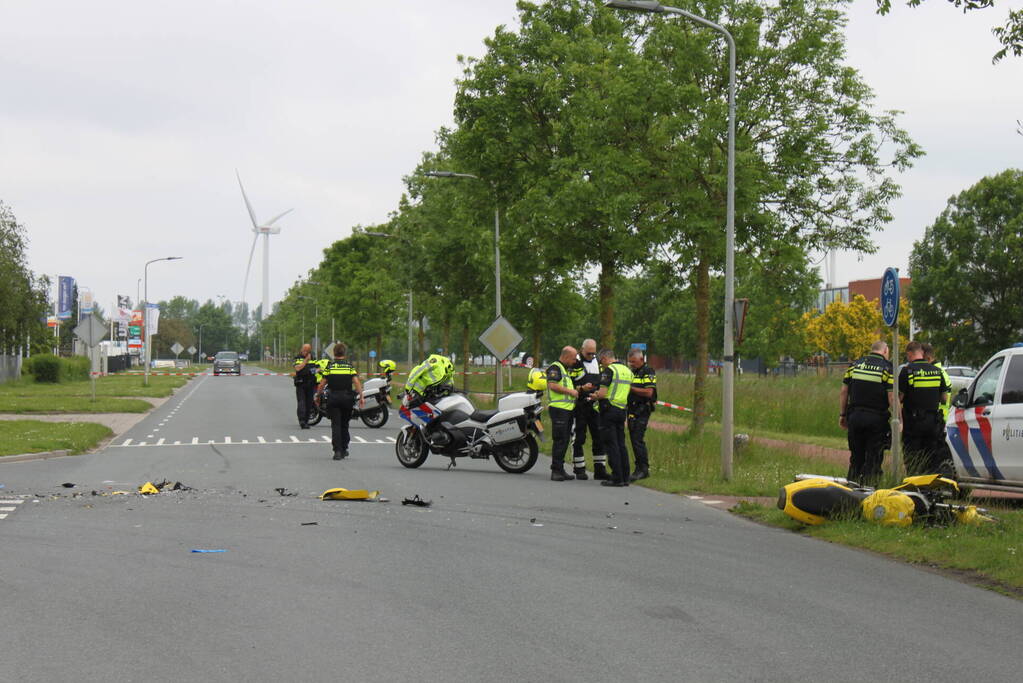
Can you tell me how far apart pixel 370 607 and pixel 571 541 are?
3.08 meters

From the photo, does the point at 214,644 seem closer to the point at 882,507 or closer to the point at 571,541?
the point at 571,541

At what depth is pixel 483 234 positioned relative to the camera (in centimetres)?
3594

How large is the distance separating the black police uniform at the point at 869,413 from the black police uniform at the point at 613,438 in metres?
3.05

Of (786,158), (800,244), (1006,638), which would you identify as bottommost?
(1006,638)

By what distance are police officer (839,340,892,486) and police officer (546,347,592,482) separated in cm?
383

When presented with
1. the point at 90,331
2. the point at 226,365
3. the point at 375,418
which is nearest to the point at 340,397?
the point at 375,418

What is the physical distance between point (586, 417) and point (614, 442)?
73 cm

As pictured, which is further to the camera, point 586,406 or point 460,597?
point 586,406

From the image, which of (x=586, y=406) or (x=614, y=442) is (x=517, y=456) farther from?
(x=614, y=442)

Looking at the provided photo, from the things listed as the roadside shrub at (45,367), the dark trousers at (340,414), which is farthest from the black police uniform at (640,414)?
the roadside shrub at (45,367)

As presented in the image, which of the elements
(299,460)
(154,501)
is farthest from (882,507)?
(299,460)

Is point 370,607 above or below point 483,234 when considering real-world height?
below

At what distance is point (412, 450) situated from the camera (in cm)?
1678

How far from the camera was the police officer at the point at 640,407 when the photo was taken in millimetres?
15148
